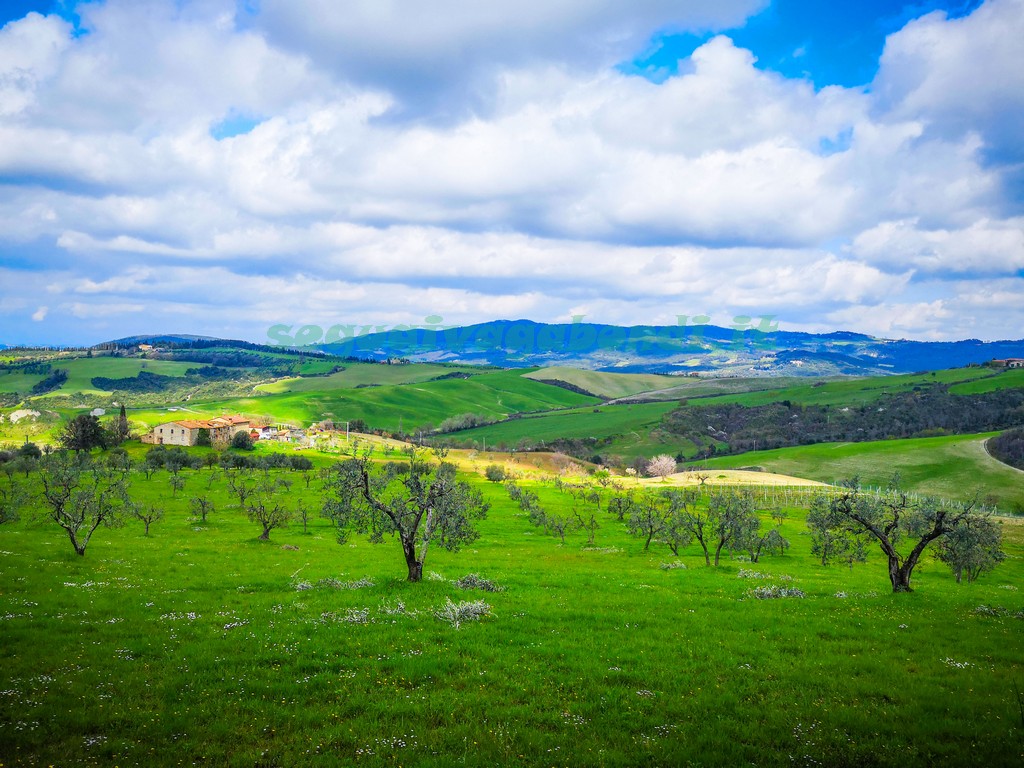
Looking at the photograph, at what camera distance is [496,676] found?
611 inches

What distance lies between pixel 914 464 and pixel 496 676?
17932 centimetres

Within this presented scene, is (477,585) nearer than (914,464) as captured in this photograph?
Yes

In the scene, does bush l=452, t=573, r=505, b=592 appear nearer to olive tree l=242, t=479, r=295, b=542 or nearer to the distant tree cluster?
olive tree l=242, t=479, r=295, b=542

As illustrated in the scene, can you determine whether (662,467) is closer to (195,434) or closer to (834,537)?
(834,537)

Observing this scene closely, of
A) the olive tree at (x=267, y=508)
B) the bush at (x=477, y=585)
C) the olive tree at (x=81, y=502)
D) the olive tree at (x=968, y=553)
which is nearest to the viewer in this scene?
the bush at (x=477, y=585)

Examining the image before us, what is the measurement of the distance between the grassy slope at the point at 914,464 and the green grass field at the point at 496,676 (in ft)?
426

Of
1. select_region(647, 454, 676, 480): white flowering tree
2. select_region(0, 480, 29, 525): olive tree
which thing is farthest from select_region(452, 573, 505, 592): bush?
select_region(647, 454, 676, 480): white flowering tree

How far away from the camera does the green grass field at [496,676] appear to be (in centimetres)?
1167

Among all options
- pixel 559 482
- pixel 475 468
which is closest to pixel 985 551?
pixel 559 482

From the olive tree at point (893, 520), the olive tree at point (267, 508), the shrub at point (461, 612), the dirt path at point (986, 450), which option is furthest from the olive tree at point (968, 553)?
the dirt path at point (986, 450)

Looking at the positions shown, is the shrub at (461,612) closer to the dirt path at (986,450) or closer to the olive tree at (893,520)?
the olive tree at (893,520)

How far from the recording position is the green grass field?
1167cm

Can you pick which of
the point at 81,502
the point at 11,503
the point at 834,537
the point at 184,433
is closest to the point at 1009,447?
the point at 834,537

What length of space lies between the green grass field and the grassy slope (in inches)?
5115
